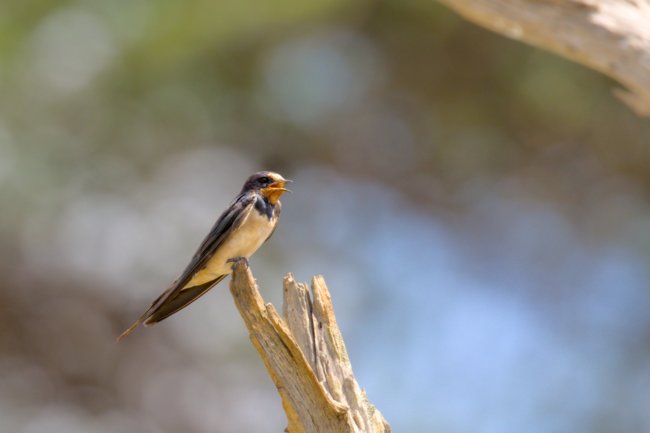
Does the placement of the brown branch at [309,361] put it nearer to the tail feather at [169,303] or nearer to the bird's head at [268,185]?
the tail feather at [169,303]

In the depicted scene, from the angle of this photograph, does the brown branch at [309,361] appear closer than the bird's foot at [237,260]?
Yes

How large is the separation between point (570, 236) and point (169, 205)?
2.42m

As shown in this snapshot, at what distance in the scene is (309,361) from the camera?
11.6 feet

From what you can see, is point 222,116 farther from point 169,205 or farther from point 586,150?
point 586,150

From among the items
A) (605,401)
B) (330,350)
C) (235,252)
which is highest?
(605,401)

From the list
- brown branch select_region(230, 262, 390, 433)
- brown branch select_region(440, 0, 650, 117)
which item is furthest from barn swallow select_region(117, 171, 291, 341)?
brown branch select_region(440, 0, 650, 117)

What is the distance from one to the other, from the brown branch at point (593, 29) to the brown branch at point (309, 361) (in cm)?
174

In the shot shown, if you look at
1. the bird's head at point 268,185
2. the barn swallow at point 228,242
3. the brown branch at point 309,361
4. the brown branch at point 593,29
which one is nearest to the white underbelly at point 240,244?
the barn swallow at point 228,242

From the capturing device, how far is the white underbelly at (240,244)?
4316 mm

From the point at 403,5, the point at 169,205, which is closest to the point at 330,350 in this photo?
the point at 169,205

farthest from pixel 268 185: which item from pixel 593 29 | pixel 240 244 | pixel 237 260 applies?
pixel 593 29

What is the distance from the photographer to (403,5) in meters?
7.36

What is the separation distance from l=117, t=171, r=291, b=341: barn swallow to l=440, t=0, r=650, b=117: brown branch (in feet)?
3.75

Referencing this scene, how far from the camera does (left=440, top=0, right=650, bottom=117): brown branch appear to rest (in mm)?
4738
